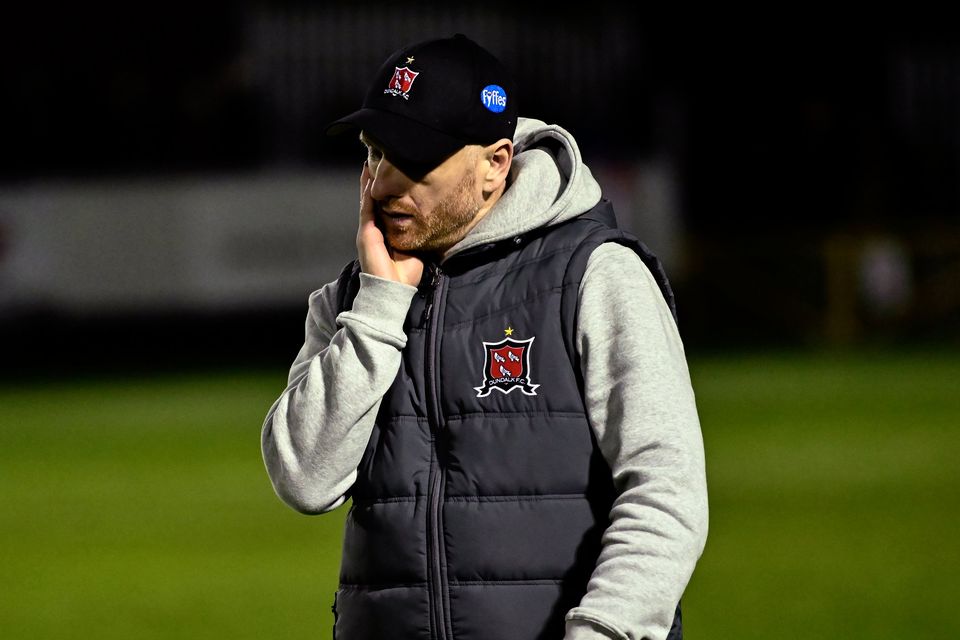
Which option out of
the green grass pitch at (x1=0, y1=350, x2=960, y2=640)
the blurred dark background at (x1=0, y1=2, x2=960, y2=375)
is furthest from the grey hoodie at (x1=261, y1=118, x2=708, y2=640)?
the blurred dark background at (x1=0, y1=2, x2=960, y2=375)

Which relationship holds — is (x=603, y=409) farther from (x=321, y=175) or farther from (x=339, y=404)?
(x=321, y=175)

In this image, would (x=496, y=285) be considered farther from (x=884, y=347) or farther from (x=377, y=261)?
(x=884, y=347)

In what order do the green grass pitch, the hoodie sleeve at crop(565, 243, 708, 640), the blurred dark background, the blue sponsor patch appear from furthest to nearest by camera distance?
the blurred dark background
the green grass pitch
the blue sponsor patch
the hoodie sleeve at crop(565, 243, 708, 640)

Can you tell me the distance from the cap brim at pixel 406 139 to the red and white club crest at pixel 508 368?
0.35m

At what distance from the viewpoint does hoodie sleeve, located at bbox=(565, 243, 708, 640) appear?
2623 millimetres

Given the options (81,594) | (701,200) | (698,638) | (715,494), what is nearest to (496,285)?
(698,638)

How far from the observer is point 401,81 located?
9.43ft

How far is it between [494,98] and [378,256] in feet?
1.15

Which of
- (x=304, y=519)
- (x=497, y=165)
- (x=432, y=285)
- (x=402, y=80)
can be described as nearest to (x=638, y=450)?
(x=432, y=285)

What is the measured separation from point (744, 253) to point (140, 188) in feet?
25.2

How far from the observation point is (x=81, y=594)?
7.64m

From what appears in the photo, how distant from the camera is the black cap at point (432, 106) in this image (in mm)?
2838

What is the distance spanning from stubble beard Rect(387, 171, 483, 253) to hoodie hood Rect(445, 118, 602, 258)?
0.02 m

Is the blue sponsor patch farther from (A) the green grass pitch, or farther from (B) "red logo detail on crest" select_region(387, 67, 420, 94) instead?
(A) the green grass pitch
